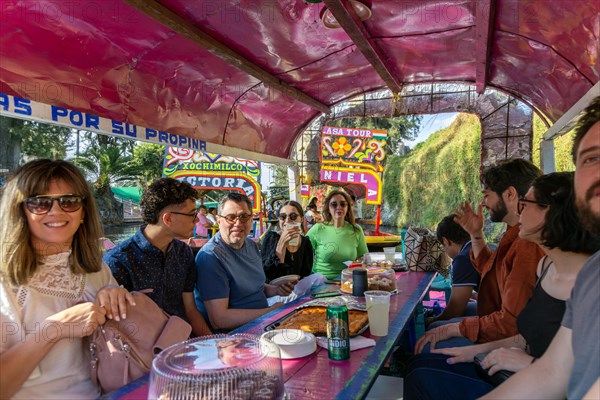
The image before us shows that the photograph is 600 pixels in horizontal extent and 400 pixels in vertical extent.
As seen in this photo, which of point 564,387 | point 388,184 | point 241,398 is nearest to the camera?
point 241,398

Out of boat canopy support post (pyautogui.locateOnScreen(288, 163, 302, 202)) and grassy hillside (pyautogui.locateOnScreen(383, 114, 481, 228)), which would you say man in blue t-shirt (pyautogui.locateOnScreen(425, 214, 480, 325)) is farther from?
grassy hillside (pyautogui.locateOnScreen(383, 114, 481, 228))

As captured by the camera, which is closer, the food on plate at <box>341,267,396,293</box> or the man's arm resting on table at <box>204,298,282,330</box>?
the man's arm resting on table at <box>204,298,282,330</box>

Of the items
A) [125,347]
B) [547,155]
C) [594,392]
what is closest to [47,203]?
[125,347]

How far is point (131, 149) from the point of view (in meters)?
27.0

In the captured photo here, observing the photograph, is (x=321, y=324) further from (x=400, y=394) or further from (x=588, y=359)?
(x=400, y=394)

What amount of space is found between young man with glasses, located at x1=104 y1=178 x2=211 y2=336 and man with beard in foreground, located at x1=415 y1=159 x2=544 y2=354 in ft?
5.97

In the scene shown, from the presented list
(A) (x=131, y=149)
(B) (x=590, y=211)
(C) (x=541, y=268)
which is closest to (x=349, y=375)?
(B) (x=590, y=211)

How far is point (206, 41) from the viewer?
3475 millimetres

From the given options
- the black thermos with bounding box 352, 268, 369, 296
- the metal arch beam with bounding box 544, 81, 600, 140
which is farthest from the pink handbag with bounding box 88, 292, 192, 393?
the metal arch beam with bounding box 544, 81, 600, 140

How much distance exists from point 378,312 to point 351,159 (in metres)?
10.3

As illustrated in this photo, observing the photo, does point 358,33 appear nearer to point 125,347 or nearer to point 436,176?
point 125,347

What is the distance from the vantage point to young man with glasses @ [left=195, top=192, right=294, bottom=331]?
289 centimetres

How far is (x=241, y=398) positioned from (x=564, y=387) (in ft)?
4.33

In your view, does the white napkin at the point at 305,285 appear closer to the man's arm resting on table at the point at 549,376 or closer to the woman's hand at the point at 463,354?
the woman's hand at the point at 463,354
